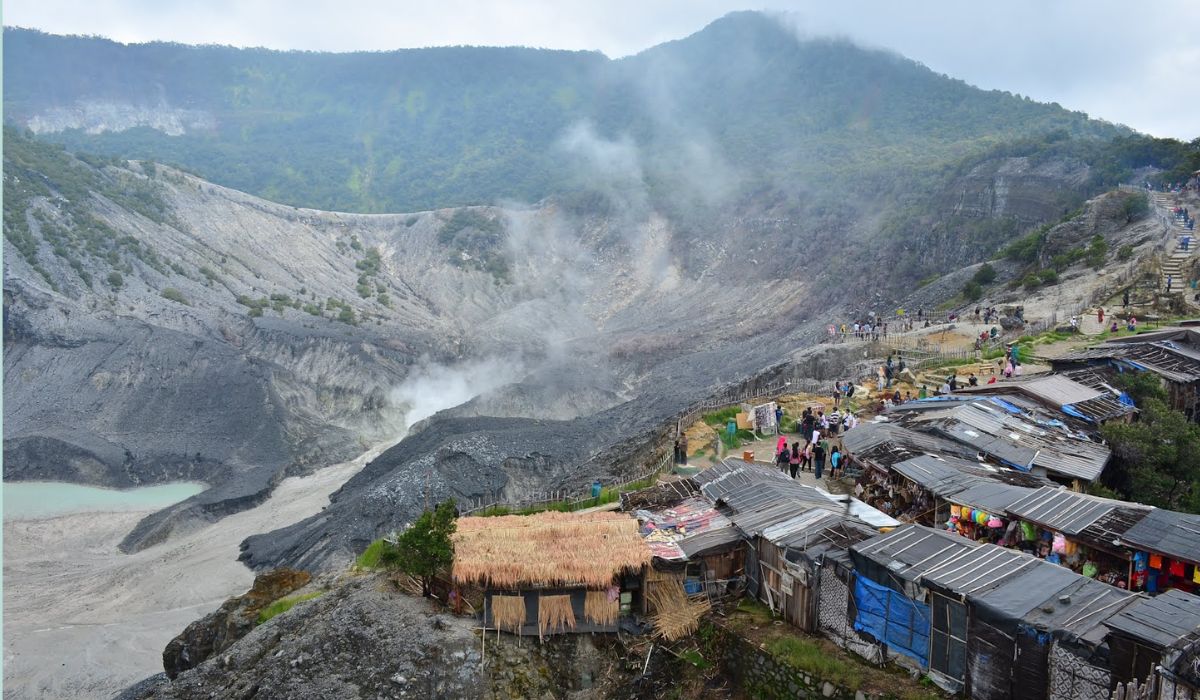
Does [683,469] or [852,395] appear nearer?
[683,469]

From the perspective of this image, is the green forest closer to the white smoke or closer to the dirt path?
the white smoke

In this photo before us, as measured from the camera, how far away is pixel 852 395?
26.1 m

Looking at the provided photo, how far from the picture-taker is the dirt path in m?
22.4

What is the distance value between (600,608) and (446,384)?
1626 inches

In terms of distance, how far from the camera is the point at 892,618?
11.0 meters

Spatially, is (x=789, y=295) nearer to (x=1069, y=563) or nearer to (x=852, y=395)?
(x=852, y=395)

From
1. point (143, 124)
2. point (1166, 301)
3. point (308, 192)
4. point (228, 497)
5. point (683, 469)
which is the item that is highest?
point (143, 124)

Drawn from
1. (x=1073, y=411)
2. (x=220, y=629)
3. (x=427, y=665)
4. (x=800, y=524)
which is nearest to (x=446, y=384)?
(x=220, y=629)

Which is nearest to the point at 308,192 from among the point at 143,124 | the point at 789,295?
the point at 143,124

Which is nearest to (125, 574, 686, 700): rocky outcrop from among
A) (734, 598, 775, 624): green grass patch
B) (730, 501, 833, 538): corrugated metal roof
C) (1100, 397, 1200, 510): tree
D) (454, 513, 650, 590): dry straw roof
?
(454, 513, 650, 590): dry straw roof

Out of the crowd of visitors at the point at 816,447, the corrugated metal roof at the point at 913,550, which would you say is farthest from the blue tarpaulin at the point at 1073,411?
the corrugated metal roof at the point at 913,550

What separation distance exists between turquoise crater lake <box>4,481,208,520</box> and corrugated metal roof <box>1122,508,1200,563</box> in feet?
116

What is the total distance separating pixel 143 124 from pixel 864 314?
124m

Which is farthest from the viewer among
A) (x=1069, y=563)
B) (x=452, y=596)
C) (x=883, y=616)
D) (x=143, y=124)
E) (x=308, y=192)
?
(x=143, y=124)
